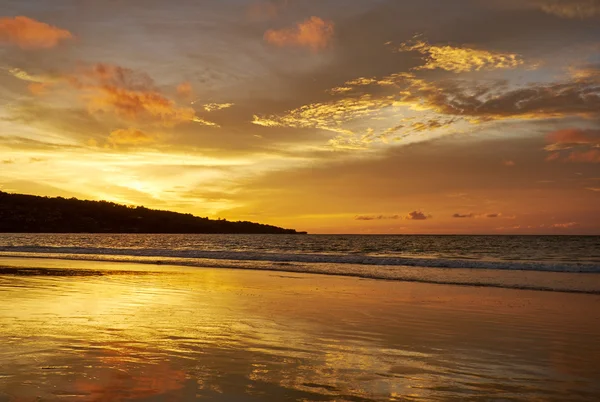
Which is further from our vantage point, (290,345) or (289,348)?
(290,345)

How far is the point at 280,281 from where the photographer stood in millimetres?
25250

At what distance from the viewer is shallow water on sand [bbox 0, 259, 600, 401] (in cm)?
701

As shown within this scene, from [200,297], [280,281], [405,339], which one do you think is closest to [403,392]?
[405,339]

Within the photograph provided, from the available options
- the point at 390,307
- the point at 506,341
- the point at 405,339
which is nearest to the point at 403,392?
the point at 405,339

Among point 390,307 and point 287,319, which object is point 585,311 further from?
point 287,319

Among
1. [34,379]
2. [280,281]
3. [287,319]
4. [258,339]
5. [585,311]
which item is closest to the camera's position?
[34,379]

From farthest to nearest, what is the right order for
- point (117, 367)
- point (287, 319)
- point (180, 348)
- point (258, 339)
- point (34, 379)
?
point (287, 319) → point (258, 339) → point (180, 348) → point (117, 367) → point (34, 379)

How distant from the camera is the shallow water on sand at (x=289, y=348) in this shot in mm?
7012

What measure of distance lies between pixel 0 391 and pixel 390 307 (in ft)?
38.8

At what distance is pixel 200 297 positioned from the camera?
58.0 feet

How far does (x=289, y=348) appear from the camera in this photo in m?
9.66

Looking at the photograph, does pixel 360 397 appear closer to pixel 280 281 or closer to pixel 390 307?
pixel 390 307

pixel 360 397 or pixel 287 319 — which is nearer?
pixel 360 397

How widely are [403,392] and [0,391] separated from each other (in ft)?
18.1
